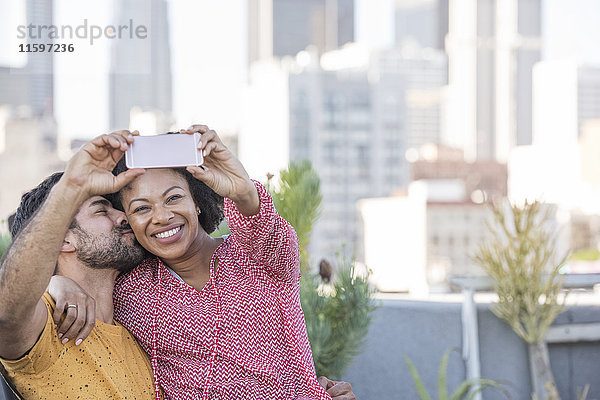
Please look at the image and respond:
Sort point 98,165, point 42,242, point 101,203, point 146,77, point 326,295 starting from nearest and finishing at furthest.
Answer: point 42,242, point 98,165, point 101,203, point 326,295, point 146,77

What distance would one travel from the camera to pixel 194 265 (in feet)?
5.50

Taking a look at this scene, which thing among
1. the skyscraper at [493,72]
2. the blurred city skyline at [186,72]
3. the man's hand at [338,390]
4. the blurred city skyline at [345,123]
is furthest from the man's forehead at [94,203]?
the skyscraper at [493,72]

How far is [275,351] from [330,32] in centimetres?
12384

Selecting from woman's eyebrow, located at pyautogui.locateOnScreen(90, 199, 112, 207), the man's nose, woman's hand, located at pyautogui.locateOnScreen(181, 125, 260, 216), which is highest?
woman's hand, located at pyautogui.locateOnScreen(181, 125, 260, 216)

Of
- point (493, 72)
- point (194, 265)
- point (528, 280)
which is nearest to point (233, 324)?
point (194, 265)

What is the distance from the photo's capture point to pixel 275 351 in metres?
1.64

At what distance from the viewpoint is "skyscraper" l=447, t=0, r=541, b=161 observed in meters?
116

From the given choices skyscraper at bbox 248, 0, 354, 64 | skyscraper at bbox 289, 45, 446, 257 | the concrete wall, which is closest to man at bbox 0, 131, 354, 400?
the concrete wall

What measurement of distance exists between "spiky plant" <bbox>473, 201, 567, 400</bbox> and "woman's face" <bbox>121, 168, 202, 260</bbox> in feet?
7.95

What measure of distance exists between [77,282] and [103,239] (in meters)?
0.11

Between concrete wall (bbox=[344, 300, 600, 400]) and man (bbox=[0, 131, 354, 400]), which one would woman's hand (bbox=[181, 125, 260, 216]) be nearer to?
man (bbox=[0, 131, 354, 400])

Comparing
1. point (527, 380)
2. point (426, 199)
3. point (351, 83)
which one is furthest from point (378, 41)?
point (527, 380)

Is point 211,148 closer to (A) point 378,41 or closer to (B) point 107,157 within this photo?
(B) point 107,157

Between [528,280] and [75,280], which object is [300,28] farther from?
[75,280]
